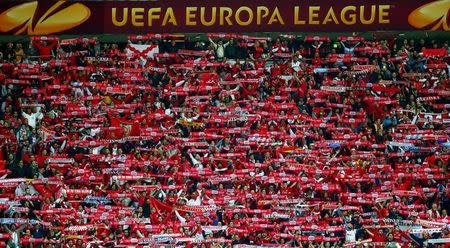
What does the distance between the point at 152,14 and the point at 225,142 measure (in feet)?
16.9

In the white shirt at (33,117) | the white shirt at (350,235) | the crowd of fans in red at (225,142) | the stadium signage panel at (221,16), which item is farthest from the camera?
the stadium signage panel at (221,16)

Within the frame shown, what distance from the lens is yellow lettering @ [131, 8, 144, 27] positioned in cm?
4212

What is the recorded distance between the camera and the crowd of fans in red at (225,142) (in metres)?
37.1

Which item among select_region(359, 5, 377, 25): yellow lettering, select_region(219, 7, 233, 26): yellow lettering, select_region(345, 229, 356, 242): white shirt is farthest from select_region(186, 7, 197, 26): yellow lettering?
select_region(345, 229, 356, 242): white shirt

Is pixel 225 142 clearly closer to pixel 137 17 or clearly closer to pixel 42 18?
pixel 137 17

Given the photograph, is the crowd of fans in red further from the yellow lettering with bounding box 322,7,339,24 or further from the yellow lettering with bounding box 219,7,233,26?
the yellow lettering with bounding box 322,7,339,24

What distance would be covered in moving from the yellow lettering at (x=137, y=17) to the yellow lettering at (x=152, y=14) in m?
0.21

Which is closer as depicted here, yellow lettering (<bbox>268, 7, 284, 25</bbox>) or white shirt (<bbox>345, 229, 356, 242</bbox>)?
white shirt (<bbox>345, 229, 356, 242</bbox>)

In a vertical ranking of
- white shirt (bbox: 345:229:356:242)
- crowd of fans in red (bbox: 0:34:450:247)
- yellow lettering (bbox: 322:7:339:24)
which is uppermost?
yellow lettering (bbox: 322:7:339:24)

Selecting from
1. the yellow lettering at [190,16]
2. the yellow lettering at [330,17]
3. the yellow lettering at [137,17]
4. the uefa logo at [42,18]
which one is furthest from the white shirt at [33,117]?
the yellow lettering at [330,17]

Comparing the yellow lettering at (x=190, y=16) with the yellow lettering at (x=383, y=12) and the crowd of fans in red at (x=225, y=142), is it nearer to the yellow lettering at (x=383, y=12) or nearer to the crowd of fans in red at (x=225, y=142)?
the crowd of fans in red at (x=225, y=142)

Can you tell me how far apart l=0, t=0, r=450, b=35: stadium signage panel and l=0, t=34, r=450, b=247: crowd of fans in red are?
413mm

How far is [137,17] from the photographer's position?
1658 inches

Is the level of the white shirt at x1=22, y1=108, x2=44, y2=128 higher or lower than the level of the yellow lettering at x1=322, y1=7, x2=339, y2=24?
lower
